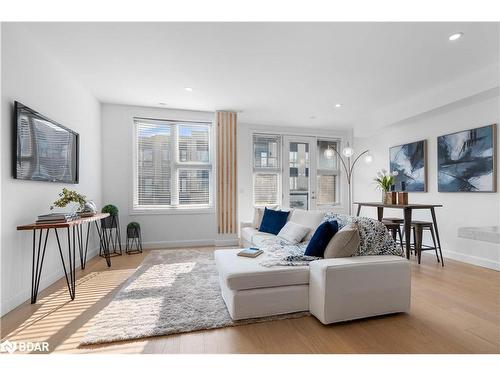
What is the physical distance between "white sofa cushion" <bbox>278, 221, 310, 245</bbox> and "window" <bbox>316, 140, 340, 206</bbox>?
306cm

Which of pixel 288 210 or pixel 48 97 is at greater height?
pixel 48 97

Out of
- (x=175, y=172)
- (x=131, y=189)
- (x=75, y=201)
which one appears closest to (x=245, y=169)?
(x=175, y=172)

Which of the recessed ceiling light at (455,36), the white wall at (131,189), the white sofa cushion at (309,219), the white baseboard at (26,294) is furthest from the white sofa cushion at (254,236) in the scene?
the recessed ceiling light at (455,36)

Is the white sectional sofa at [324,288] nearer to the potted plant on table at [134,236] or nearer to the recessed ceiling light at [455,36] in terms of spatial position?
the recessed ceiling light at [455,36]

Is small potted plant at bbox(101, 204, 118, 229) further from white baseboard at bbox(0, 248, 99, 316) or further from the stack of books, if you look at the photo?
the stack of books

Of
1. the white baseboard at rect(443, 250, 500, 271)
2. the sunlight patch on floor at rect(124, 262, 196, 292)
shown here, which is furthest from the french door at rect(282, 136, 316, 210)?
the sunlight patch on floor at rect(124, 262, 196, 292)

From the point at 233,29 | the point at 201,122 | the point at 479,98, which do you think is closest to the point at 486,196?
the point at 479,98

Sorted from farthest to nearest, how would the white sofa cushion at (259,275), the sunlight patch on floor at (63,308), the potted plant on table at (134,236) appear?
the potted plant on table at (134,236) < the white sofa cushion at (259,275) < the sunlight patch on floor at (63,308)

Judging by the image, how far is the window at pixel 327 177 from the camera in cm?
634
